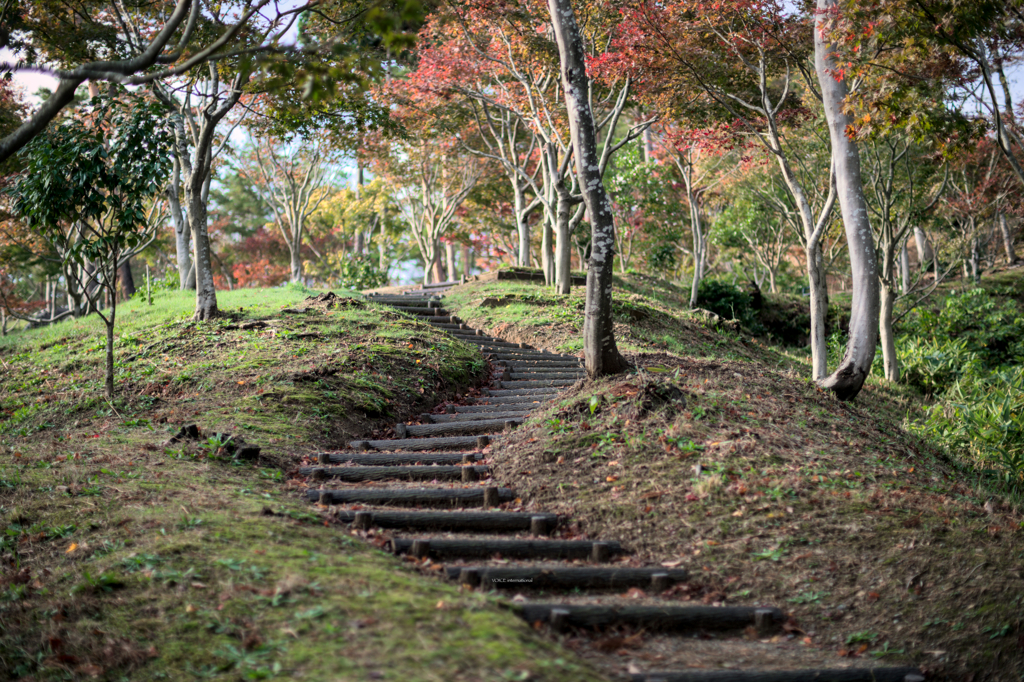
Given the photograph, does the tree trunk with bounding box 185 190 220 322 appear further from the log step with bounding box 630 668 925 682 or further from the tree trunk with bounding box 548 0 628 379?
the log step with bounding box 630 668 925 682

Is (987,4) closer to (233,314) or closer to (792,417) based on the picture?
(792,417)

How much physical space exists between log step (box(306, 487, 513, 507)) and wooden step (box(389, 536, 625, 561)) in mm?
944

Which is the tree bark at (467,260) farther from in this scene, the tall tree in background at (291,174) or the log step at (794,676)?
the log step at (794,676)

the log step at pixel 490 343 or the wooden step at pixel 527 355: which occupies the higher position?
the log step at pixel 490 343

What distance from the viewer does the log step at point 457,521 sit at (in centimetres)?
576

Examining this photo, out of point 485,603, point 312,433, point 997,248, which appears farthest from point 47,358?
point 997,248

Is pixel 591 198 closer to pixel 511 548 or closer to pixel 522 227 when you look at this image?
pixel 511 548

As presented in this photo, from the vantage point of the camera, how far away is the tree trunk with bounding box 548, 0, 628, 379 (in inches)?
312

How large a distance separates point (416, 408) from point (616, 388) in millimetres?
3050

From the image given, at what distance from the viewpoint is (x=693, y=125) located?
594 inches

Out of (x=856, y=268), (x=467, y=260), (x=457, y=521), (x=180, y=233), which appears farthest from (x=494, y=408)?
(x=467, y=260)

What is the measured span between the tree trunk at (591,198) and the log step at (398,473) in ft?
7.01

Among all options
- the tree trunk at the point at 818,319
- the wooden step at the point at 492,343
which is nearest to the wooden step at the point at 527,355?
the wooden step at the point at 492,343

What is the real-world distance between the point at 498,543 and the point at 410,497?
4.03 ft
